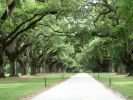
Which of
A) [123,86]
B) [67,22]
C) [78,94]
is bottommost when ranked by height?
[78,94]

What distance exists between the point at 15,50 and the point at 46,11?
21798mm

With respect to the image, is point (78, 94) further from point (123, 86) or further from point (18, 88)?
point (123, 86)

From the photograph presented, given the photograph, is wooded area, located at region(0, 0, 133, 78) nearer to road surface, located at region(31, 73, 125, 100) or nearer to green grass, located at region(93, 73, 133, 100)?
green grass, located at region(93, 73, 133, 100)

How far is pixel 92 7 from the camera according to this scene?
128ft

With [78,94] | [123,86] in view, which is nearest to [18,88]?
[78,94]

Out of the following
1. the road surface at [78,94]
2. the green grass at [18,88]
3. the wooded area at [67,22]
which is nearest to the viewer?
the road surface at [78,94]

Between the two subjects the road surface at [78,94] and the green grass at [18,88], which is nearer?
the road surface at [78,94]

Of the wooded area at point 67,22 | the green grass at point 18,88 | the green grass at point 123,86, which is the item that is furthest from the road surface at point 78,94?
the wooded area at point 67,22

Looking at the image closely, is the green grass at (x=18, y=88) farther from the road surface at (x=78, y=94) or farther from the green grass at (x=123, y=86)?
the green grass at (x=123, y=86)

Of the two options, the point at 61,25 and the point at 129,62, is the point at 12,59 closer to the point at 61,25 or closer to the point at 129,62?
the point at 61,25

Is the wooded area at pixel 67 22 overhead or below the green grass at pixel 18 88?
overhead

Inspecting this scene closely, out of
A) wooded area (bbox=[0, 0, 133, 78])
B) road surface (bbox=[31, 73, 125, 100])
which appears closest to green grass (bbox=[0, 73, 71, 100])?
road surface (bbox=[31, 73, 125, 100])

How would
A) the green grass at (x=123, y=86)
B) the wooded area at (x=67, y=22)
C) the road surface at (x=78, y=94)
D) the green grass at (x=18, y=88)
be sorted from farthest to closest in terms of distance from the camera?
the wooded area at (x=67, y=22)
the green grass at (x=123, y=86)
the green grass at (x=18, y=88)
the road surface at (x=78, y=94)

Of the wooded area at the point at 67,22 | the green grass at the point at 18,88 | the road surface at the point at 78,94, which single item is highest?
the wooded area at the point at 67,22
